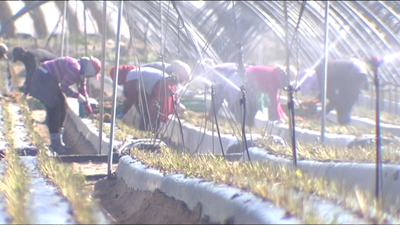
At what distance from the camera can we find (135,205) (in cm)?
632

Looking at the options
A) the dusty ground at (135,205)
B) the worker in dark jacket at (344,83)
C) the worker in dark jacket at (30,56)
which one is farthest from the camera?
the worker in dark jacket at (30,56)

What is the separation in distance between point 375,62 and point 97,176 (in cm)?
358

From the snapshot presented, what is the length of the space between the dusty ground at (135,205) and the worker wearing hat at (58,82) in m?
3.26

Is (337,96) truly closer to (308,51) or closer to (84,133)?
(84,133)

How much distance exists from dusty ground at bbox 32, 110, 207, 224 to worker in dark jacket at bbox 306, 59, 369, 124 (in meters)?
7.21

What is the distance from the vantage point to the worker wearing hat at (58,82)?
11.5 m

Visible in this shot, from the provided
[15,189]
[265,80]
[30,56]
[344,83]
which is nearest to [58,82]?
[265,80]

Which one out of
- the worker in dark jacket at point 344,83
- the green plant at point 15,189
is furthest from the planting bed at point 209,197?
the worker in dark jacket at point 344,83

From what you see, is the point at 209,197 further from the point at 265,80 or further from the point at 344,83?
the point at 344,83

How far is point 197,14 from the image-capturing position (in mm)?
22625

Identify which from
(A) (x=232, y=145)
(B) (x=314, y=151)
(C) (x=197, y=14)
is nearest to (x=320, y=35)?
(C) (x=197, y=14)

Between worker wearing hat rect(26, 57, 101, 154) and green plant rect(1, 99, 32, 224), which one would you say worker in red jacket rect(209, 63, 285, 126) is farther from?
green plant rect(1, 99, 32, 224)

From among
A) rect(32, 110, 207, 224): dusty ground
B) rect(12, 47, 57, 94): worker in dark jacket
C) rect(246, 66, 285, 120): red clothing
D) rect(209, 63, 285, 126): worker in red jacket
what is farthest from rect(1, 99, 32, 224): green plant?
rect(12, 47, 57, 94): worker in dark jacket

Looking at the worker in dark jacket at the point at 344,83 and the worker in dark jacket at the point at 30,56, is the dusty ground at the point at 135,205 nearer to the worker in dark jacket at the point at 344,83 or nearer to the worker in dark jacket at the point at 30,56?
the worker in dark jacket at the point at 344,83
